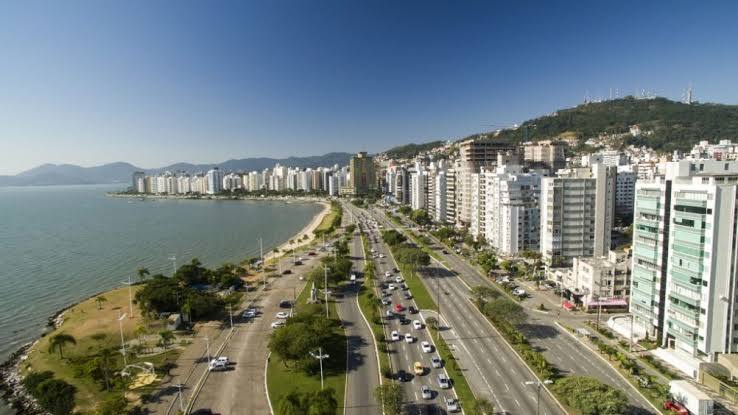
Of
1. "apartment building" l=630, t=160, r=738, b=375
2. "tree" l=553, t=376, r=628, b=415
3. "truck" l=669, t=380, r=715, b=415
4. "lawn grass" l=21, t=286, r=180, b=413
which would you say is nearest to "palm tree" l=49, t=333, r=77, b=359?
"lawn grass" l=21, t=286, r=180, b=413

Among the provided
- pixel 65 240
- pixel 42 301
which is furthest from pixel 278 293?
pixel 65 240

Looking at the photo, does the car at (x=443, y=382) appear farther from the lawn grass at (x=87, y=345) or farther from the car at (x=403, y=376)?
the lawn grass at (x=87, y=345)

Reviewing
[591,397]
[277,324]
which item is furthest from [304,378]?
[591,397]

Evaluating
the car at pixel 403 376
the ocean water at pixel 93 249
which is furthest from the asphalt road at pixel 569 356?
the ocean water at pixel 93 249

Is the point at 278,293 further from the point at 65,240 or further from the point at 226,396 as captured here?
the point at 65,240

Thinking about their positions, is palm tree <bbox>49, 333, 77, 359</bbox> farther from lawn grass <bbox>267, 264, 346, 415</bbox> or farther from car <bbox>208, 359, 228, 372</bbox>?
lawn grass <bbox>267, 264, 346, 415</bbox>

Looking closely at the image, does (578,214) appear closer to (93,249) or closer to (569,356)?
(569,356)
